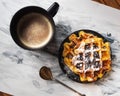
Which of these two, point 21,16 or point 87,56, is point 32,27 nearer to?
point 21,16

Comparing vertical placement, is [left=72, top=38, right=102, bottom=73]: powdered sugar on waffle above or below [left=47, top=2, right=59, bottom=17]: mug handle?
below

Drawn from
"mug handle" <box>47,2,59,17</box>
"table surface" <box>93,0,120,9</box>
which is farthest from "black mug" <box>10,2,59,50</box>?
"table surface" <box>93,0,120,9</box>

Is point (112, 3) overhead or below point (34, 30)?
overhead

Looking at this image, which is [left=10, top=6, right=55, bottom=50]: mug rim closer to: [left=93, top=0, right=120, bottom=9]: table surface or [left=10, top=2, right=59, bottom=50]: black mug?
[left=10, top=2, right=59, bottom=50]: black mug

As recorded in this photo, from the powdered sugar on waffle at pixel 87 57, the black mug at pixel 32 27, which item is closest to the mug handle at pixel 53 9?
the black mug at pixel 32 27

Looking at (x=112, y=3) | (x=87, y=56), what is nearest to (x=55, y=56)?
(x=87, y=56)

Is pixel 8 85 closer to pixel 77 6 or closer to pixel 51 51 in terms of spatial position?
pixel 51 51

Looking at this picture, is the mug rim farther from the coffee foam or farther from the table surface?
the table surface
